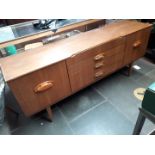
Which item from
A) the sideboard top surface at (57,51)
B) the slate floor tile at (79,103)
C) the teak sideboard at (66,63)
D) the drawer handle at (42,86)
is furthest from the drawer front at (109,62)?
the drawer handle at (42,86)

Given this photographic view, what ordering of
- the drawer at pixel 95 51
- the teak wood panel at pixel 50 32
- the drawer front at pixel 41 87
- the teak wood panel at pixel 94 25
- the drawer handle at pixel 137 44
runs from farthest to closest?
the teak wood panel at pixel 94 25, the drawer handle at pixel 137 44, the teak wood panel at pixel 50 32, the drawer at pixel 95 51, the drawer front at pixel 41 87

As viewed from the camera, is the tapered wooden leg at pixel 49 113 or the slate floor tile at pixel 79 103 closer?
the tapered wooden leg at pixel 49 113

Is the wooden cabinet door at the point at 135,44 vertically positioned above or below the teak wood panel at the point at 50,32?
below

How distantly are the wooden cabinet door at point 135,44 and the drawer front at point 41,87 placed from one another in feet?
2.46

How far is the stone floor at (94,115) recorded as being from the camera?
1.30m

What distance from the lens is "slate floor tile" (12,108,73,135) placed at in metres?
1.31

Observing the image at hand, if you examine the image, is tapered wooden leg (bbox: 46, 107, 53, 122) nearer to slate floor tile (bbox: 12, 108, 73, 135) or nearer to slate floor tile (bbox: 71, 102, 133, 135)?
slate floor tile (bbox: 12, 108, 73, 135)

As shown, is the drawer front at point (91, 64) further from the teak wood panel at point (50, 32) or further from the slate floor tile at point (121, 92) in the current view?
the teak wood panel at point (50, 32)

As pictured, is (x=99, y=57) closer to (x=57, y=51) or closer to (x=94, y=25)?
(x=57, y=51)

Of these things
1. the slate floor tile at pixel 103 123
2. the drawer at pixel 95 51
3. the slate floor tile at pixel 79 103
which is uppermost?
the drawer at pixel 95 51

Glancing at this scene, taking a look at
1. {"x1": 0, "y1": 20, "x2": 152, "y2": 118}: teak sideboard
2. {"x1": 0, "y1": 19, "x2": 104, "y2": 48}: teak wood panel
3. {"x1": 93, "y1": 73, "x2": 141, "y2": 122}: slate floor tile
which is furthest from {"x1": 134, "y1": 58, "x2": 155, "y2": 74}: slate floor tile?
{"x1": 0, "y1": 19, "x2": 104, "y2": 48}: teak wood panel

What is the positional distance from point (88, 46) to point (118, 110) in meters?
0.71

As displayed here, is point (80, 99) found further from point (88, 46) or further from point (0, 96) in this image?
point (0, 96)
